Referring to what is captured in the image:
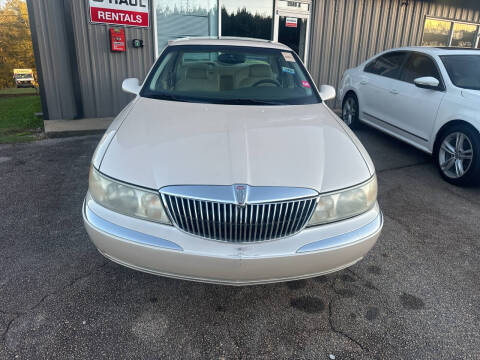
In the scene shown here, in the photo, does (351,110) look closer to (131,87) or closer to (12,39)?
(131,87)

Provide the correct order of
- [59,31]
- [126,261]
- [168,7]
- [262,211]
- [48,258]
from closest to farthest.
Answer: [262,211] < [126,261] < [48,258] < [59,31] < [168,7]

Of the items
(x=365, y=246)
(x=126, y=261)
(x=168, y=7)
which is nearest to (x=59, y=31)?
(x=168, y=7)

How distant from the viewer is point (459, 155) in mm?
4547

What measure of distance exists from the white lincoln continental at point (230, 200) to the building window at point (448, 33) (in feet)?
31.8

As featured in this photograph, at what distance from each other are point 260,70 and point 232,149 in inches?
62.9

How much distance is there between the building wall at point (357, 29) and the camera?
28.5ft

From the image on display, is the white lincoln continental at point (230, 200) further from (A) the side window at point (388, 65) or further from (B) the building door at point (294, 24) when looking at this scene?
(B) the building door at point (294, 24)

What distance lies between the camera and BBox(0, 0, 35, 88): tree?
53750 mm

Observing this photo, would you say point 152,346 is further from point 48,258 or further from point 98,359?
point 48,258

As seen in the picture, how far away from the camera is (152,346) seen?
2074 millimetres

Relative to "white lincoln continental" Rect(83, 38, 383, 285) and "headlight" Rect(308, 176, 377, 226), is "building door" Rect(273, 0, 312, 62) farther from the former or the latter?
"headlight" Rect(308, 176, 377, 226)

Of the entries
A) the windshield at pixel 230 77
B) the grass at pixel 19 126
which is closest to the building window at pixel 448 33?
the windshield at pixel 230 77

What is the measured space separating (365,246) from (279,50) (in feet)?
7.76

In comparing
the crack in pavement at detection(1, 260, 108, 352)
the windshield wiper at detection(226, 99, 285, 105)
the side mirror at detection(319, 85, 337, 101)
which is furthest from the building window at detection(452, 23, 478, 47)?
the crack in pavement at detection(1, 260, 108, 352)
